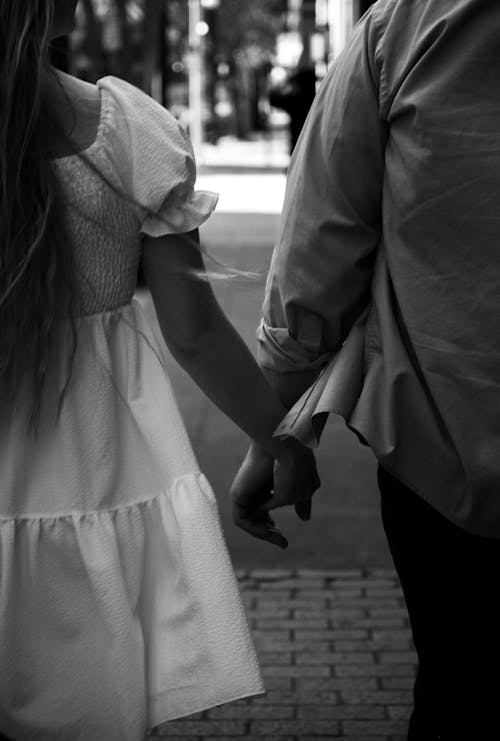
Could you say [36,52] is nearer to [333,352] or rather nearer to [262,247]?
[333,352]

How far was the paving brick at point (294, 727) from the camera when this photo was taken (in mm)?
3740

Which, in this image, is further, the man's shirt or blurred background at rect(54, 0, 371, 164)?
blurred background at rect(54, 0, 371, 164)

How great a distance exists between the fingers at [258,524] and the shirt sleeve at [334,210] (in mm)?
456

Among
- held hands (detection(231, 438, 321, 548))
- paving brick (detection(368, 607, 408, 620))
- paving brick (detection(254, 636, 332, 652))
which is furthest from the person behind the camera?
paving brick (detection(368, 607, 408, 620))

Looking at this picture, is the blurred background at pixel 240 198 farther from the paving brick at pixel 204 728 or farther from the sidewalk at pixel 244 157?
the paving brick at pixel 204 728

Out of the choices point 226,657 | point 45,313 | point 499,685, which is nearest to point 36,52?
point 45,313

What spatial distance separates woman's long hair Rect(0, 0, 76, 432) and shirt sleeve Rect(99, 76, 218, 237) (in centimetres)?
11

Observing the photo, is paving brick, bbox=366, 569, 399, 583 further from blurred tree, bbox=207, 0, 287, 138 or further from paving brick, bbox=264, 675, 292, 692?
blurred tree, bbox=207, 0, 287, 138

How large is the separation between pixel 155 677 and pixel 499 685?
1.70ft

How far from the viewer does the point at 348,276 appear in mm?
2170

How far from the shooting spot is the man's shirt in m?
1.95

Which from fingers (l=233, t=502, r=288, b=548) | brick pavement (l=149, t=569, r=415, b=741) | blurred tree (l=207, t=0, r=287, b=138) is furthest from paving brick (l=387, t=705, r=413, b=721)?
blurred tree (l=207, t=0, r=287, b=138)

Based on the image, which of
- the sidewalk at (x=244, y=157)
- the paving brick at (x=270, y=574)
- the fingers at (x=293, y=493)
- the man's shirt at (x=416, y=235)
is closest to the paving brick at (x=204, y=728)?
the paving brick at (x=270, y=574)

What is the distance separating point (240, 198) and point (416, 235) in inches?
848
